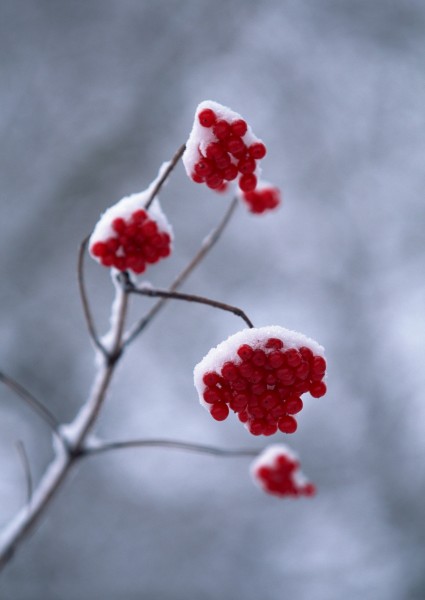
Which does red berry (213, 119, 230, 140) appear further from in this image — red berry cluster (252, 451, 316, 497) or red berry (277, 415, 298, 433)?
red berry cluster (252, 451, 316, 497)

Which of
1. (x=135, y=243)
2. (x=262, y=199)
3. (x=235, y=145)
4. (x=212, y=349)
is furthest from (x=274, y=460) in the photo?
(x=235, y=145)

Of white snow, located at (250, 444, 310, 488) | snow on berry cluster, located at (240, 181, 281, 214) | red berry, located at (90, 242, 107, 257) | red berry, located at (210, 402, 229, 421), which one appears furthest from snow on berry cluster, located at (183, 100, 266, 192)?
white snow, located at (250, 444, 310, 488)

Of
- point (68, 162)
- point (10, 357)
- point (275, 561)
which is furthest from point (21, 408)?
point (275, 561)

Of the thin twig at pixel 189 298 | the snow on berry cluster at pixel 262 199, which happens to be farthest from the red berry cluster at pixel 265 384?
the snow on berry cluster at pixel 262 199

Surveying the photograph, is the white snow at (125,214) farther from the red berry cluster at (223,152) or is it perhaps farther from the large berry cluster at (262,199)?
the large berry cluster at (262,199)

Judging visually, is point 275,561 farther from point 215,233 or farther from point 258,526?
point 215,233

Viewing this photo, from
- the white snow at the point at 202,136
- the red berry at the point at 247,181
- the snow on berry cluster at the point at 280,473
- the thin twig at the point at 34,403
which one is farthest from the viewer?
the snow on berry cluster at the point at 280,473
